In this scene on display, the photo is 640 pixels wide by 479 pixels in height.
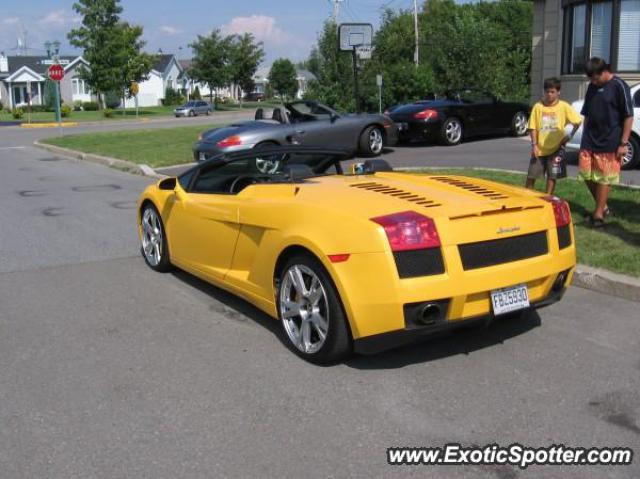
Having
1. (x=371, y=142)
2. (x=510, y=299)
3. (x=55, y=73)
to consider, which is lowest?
(x=510, y=299)

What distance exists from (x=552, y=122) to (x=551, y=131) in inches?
4.0

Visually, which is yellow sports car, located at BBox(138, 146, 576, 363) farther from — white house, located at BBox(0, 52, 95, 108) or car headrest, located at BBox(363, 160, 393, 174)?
white house, located at BBox(0, 52, 95, 108)

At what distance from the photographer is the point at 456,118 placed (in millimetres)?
17062

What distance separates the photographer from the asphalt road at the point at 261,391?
133 inches

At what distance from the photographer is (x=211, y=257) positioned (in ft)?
18.5

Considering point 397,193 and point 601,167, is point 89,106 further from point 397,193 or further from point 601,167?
point 397,193

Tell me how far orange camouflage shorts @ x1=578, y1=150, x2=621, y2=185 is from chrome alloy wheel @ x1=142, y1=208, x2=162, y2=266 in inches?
174

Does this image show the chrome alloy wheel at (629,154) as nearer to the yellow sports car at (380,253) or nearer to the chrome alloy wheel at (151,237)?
the yellow sports car at (380,253)

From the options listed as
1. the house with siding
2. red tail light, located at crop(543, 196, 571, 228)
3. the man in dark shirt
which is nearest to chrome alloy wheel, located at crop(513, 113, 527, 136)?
the house with siding

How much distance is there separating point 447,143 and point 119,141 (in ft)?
37.5

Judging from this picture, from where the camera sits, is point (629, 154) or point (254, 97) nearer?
point (629, 154)

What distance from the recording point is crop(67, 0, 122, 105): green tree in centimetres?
5459

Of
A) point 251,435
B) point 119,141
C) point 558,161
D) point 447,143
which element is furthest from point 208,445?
point 119,141

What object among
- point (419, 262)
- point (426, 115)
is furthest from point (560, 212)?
point (426, 115)
